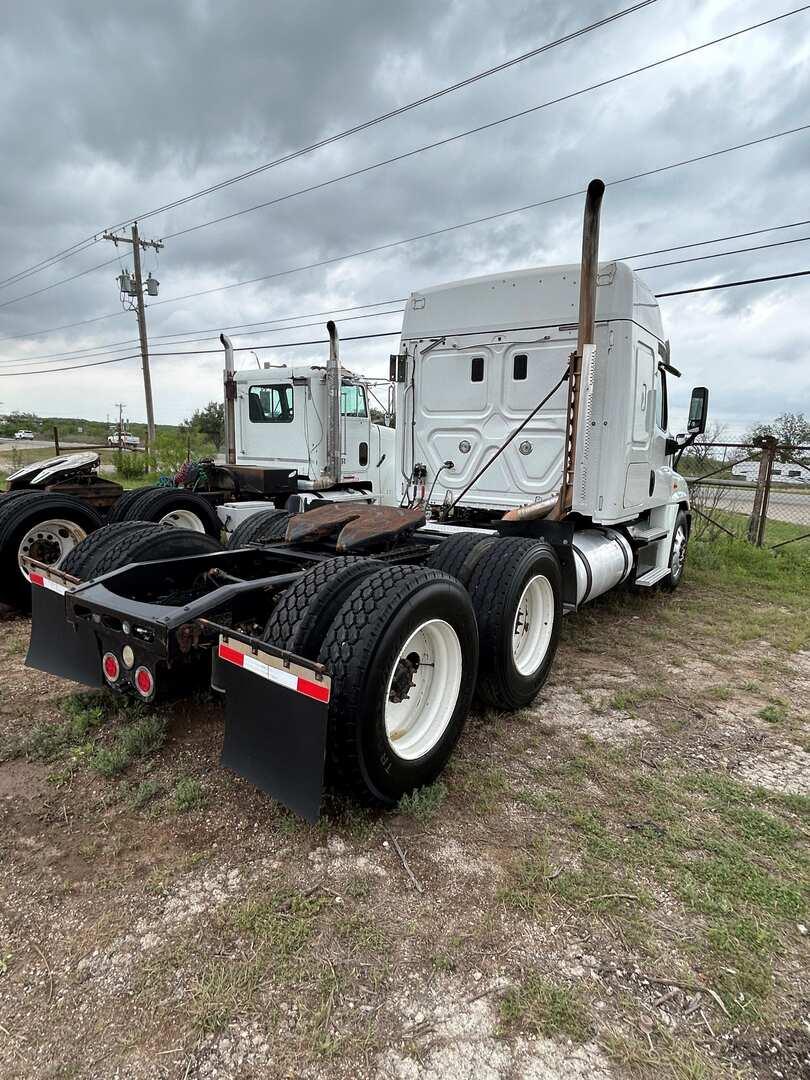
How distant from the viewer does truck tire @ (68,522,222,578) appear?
3.64m

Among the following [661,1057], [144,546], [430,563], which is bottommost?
[661,1057]

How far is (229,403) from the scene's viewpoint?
9930mm

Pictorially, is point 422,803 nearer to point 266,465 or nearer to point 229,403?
point 266,465

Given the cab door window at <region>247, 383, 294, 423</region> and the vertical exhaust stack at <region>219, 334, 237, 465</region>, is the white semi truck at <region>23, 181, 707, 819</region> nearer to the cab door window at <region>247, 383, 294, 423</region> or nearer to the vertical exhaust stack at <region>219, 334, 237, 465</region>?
the cab door window at <region>247, 383, 294, 423</region>

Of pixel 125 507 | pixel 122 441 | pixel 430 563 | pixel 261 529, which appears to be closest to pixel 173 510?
pixel 125 507

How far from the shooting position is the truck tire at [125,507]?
22.1ft

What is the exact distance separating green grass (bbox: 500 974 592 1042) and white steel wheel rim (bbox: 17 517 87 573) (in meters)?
5.15

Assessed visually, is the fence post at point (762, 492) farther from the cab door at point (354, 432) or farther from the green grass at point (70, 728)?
the green grass at point (70, 728)

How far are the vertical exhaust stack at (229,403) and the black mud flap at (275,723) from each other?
26.0ft

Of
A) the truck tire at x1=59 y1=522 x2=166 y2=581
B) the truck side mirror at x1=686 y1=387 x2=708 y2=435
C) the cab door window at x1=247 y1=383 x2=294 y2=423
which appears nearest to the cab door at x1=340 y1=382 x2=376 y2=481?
the cab door window at x1=247 y1=383 x2=294 y2=423

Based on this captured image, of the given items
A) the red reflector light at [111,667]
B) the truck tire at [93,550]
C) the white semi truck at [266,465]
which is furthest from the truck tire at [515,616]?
the white semi truck at [266,465]

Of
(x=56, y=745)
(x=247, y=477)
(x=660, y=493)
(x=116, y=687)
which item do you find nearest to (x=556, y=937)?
(x=116, y=687)

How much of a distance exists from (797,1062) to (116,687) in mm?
2924

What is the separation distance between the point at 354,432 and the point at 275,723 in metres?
7.47
